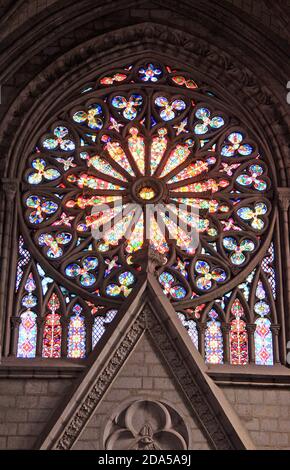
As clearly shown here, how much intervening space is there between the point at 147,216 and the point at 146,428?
3.50 m

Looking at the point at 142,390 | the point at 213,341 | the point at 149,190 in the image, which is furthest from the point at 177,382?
the point at 149,190

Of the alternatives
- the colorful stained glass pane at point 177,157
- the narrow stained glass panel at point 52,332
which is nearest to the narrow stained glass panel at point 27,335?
the narrow stained glass panel at point 52,332

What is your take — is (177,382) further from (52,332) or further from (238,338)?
(52,332)

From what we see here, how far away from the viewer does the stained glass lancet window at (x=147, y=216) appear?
1819 cm

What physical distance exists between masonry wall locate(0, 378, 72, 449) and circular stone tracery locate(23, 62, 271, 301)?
1590mm

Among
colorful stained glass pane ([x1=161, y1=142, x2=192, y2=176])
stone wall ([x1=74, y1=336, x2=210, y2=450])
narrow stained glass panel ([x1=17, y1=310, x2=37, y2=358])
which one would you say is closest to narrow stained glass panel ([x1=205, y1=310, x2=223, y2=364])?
stone wall ([x1=74, y1=336, x2=210, y2=450])

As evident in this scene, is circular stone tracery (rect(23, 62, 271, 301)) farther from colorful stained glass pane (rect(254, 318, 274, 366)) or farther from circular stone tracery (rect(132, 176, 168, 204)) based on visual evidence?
colorful stained glass pane (rect(254, 318, 274, 366))

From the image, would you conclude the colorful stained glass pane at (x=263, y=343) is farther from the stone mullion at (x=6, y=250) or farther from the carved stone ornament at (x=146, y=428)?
the stone mullion at (x=6, y=250)

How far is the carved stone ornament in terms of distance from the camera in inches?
658

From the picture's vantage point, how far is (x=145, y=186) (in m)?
19.4

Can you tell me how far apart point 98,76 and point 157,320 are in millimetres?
4489

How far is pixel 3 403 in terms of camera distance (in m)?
17.2

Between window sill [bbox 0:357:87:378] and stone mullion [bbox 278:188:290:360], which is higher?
stone mullion [bbox 278:188:290:360]

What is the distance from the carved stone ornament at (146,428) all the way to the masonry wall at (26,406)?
881mm
